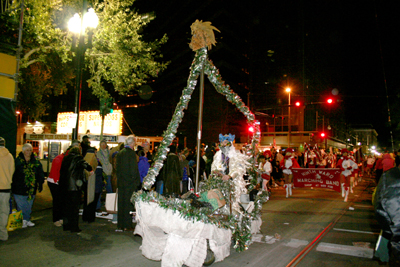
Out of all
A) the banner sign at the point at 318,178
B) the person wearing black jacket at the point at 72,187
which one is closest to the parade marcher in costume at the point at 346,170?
the banner sign at the point at 318,178

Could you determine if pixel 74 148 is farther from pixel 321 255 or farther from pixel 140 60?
pixel 140 60

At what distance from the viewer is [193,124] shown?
39.0 metres

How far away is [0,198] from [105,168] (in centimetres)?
263

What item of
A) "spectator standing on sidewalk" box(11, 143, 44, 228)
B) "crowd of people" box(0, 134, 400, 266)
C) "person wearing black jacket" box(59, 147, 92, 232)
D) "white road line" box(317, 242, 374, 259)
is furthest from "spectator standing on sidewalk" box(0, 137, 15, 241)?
"white road line" box(317, 242, 374, 259)

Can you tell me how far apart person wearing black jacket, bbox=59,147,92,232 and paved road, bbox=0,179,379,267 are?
1.02 feet

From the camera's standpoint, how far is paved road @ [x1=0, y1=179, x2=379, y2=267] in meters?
5.04

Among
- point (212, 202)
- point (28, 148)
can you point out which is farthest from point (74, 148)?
point (212, 202)

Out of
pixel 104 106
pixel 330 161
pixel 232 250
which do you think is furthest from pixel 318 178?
pixel 104 106

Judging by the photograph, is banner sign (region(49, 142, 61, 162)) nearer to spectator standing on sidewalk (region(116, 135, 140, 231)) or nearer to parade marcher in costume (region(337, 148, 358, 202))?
spectator standing on sidewalk (region(116, 135, 140, 231))

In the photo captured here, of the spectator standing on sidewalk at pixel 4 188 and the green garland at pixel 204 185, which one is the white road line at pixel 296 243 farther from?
the spectator standing on sidewalk at pixel 4 188

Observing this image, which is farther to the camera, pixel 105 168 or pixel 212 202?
pixel 105 168

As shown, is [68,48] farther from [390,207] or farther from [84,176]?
[390,207]

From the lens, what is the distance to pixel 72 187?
6664mm

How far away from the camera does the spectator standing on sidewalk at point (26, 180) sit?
6.82 metres
